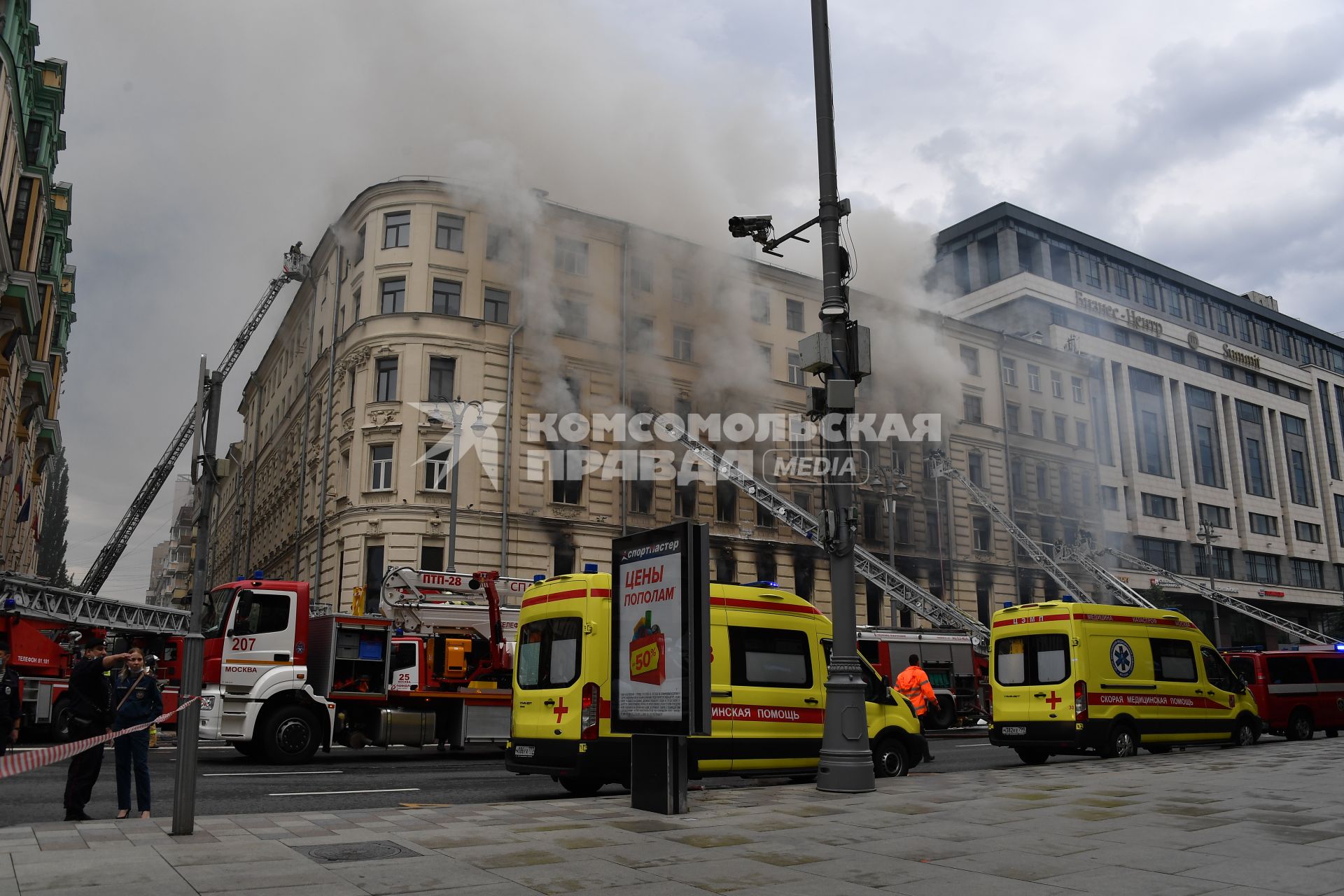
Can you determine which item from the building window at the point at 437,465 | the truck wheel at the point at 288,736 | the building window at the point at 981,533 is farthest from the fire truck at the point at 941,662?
the truck wheel at the point at 288,736

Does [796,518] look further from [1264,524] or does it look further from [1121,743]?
[1264,524]

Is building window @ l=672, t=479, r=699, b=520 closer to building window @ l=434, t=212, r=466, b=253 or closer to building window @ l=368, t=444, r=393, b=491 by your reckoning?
building window @ l=368, t=444, r=393, b=491

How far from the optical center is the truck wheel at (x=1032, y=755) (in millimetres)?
15485

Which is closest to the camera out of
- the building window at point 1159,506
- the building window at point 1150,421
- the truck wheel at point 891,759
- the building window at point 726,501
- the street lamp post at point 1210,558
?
the truck wheel at point 891,759

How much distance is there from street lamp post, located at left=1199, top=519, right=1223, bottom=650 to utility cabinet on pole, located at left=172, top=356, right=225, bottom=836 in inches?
1944

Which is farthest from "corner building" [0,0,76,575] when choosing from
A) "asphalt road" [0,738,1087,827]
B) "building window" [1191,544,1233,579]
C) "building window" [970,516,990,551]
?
"building window" [1191,544,1233,579]

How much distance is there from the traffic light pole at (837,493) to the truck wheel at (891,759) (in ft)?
4.11

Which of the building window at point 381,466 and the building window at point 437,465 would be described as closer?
the building window at point 437,465

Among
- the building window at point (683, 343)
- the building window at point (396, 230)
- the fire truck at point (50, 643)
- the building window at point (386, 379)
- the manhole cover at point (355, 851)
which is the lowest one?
the manhole cover at point (355, 851)

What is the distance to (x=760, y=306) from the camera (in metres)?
37.6

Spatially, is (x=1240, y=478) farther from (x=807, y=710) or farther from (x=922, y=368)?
(x=807, y=710)

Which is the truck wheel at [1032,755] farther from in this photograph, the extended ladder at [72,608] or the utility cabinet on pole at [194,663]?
the extended ladder at [72,608]

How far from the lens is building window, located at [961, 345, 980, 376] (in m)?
45.8

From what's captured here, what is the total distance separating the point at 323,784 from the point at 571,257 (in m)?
22.1
